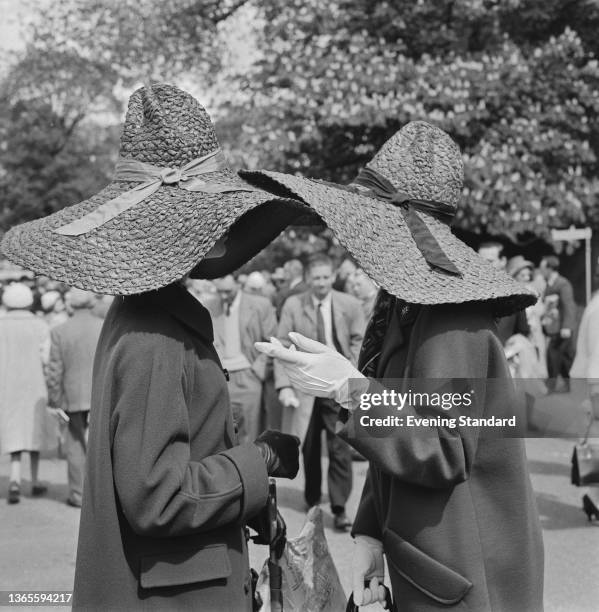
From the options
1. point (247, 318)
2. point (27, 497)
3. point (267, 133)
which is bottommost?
point (27, 497)

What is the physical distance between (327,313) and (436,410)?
5.35 m

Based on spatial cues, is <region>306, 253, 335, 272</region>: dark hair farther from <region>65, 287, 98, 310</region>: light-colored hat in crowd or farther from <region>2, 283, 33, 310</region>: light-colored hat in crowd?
<region>2, 283, 33, 310</region>: light-colored hat in crowd

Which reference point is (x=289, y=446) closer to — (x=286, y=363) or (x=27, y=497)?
(x=286, y=363)

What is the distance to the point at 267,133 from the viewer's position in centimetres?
1653

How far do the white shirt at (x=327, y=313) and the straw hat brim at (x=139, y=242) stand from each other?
516 centimetres

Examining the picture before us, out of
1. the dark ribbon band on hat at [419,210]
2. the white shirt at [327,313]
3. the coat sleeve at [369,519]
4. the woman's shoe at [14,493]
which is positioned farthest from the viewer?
the woman's shoe at [14,493]

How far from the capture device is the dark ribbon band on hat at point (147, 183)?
215 centimetres

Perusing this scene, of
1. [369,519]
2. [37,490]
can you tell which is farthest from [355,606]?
[37,490]

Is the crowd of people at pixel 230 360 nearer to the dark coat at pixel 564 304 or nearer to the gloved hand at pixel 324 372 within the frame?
the dark coat at pixel 564 304

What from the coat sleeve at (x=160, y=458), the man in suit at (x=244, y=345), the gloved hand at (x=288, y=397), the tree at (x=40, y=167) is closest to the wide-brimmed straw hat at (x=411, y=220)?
the coat sleeve at (x=160, y=458)

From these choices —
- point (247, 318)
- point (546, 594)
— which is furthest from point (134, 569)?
point (247, 318)

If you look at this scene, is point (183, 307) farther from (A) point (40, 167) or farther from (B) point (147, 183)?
(A) point (40, 167)

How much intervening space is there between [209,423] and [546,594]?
11.8 ft

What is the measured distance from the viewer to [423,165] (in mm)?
2465
